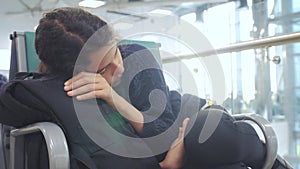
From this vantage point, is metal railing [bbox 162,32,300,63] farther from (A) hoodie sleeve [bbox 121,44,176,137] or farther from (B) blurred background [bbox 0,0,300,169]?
(A) hoodie sleeve [bbox 121,44,176,137]

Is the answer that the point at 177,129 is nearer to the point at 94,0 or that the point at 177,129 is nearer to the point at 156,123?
the point at 156,123

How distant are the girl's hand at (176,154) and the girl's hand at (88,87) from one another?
0.63ft

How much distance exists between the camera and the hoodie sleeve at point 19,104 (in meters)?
0.86

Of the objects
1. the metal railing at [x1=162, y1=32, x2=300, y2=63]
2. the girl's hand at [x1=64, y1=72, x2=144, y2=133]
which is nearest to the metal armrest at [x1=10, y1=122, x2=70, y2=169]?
the girl's hand at [x1=64, y1=72, x2=144, y2=133]

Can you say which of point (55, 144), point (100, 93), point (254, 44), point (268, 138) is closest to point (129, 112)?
point (100, 93)

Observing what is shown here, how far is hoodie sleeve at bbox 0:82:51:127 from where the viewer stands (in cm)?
86

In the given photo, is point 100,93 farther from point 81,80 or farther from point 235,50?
point 235,50

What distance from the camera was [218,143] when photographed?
771 mm

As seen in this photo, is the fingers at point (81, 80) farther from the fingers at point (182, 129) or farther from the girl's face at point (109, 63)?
the fingers at point (182, 129)

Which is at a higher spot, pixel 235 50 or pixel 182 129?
pixel 235 50

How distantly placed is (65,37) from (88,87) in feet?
Result: 0.47

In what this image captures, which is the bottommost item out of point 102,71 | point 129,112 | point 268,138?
point 268,138

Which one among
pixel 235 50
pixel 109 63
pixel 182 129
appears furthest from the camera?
pixel 235 50

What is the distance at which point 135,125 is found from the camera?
93 centimetres
